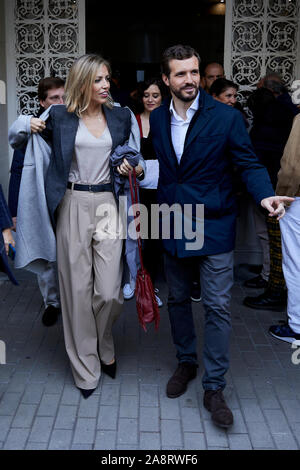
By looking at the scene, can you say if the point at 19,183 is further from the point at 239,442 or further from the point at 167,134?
the point at 239,442

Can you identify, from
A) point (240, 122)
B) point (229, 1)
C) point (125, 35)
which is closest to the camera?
point (240, 122)

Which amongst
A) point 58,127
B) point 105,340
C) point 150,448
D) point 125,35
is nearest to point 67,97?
point 58,127

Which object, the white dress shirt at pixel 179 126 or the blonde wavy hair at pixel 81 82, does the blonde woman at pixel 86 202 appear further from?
A: the white dress shirt at pixel 179 126

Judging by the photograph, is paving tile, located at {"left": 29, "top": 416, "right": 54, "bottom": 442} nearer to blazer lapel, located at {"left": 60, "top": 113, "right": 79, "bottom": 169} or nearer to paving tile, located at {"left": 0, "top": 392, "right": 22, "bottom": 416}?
paving tile, located at {"left": 0, "top": 392, "right": 22, "bottom": 416}

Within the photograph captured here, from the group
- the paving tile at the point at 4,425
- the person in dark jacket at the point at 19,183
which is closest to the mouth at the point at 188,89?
the person in dark jacket at the point at 19,183

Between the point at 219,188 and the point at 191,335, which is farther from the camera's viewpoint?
the point at 191,335

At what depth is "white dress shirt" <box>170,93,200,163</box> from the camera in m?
3.63

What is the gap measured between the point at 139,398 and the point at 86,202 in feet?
4.34

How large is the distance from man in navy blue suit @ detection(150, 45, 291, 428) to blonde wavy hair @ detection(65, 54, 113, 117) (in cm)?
45

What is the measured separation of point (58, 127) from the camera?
368 centimetres

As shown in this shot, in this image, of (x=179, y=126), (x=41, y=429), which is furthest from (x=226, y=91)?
(x=41, y=429)

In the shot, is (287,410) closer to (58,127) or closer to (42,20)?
(58,127)

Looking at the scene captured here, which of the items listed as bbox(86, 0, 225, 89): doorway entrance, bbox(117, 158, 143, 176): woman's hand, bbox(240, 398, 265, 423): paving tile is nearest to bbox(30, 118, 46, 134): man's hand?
bbox(117, 158, 143, 176): woman's hand
